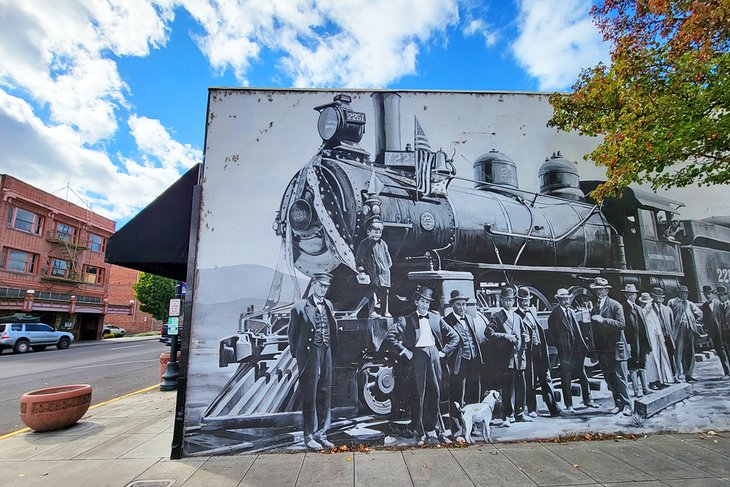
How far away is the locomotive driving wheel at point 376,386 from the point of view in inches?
210

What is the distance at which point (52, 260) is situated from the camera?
29.5 m

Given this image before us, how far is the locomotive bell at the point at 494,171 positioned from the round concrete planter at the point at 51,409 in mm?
7960

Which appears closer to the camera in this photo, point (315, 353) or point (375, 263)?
point (315, 353)

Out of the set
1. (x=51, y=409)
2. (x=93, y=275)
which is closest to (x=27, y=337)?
(x=93, y=275)

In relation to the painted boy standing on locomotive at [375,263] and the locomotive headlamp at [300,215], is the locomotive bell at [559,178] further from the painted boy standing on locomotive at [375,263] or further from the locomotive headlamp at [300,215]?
the locomotive headlamp at [300,215]

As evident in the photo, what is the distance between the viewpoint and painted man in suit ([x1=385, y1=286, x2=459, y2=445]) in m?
5.38

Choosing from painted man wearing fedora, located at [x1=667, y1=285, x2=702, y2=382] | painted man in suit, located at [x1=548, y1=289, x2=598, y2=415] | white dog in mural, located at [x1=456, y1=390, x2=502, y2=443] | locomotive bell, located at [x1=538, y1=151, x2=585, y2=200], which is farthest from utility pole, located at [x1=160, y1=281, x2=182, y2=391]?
painted man wearing fedora, located at [x1=667, y1=285, x2=702, y2=382]

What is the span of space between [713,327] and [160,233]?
9062 mm

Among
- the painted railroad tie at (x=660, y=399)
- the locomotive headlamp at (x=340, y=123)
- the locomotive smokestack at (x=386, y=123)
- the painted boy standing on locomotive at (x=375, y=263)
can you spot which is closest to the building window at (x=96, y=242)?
the locomotive headlamp at (x=340, y=123)

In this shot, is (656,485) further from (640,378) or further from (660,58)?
(660,58)

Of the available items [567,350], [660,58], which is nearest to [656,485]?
[567,350]

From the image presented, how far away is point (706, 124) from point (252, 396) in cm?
694

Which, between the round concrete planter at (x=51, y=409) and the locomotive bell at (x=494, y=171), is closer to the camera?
the locomotive bell at (x=494, y=171)

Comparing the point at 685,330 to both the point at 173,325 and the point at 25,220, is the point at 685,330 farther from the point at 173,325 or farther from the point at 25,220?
the point at 25,220
